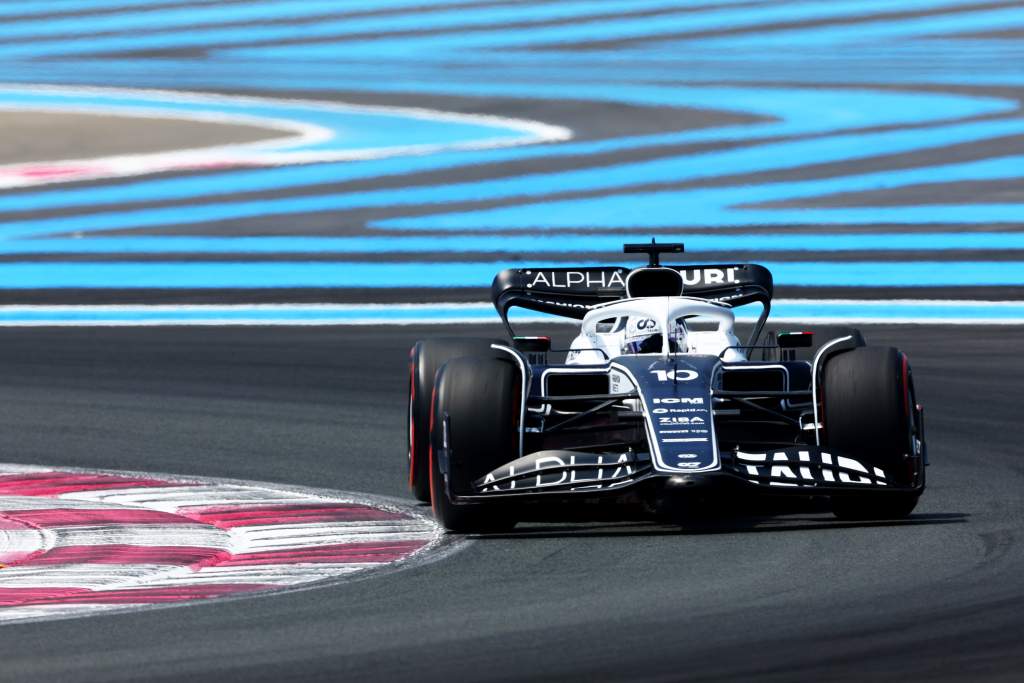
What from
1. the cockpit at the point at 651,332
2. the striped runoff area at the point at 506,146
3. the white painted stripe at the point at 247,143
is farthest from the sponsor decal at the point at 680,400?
the white painted stripe at the point at 247,143

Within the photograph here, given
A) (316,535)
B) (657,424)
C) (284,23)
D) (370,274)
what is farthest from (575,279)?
(284,23)

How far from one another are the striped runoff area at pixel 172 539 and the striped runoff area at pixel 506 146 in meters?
8.10

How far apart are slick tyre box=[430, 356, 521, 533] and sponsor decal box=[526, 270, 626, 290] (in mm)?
1544

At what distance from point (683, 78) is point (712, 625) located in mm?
28687

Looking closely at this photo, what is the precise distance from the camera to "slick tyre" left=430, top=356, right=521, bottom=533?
8.69 m

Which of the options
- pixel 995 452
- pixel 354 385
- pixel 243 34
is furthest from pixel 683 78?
pixel 995 452

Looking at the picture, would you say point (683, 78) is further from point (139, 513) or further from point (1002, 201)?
point (139, 513)

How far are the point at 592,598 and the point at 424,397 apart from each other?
8.37ft

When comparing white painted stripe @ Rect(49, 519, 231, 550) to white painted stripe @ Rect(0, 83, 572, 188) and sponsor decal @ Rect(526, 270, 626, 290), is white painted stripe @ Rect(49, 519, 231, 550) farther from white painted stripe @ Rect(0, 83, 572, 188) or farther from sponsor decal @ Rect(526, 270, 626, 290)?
Result: white painted stripe @ Rect(0, 83, 572, 188)

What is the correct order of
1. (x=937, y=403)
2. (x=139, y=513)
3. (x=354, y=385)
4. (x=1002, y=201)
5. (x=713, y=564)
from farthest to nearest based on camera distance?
(x=1002, y=201), (x=354, y=385), (x=937, y=403), (x=139, y=513), (x=713, y=564)

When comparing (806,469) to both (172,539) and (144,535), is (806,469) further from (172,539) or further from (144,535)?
(144,535)

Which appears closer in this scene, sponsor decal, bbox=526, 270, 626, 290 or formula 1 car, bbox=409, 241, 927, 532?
formula 1 car, bbox=409, 241, 927, 532

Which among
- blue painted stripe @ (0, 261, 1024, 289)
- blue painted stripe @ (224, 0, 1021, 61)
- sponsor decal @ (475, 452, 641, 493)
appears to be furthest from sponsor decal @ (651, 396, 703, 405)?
blue painted stripe @ (224, 0, 1021, 61)

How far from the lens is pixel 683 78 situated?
3484 cm
